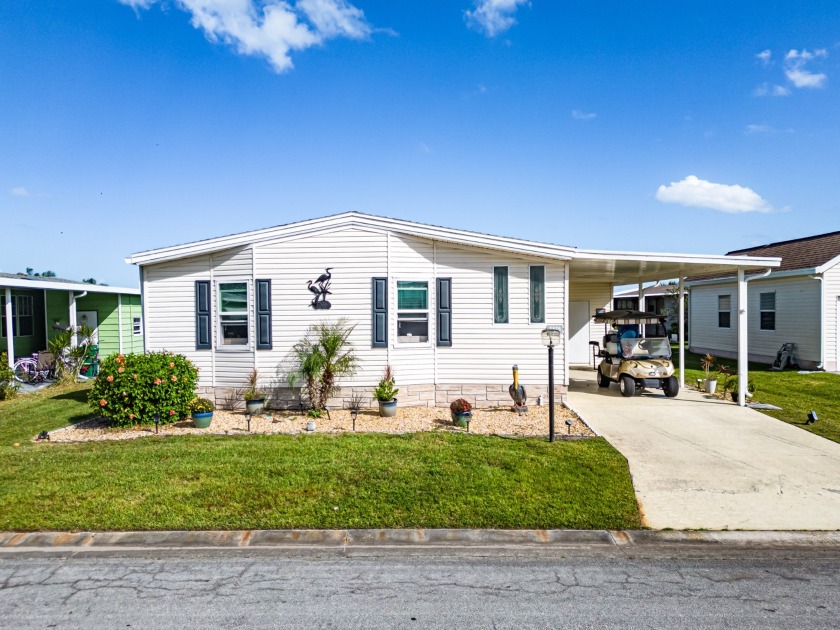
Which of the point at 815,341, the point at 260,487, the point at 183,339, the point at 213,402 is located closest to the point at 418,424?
the point at 260,487

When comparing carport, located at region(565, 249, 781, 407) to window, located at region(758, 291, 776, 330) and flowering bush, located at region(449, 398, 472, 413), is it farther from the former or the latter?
window, located at region(758, 291, 776, 330)

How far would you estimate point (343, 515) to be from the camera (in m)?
5.30

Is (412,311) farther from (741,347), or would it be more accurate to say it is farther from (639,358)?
(741,347)

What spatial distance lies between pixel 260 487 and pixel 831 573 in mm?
5653

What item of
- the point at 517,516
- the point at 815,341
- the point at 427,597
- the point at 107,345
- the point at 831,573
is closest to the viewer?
the point at 427,597

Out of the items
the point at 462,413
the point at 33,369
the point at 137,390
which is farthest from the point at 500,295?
the point at 33,369

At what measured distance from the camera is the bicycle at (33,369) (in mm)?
14539

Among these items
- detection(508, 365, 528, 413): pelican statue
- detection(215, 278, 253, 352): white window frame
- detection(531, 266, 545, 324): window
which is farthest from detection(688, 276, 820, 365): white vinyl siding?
detection(215, 278, 253, 352): white window frame

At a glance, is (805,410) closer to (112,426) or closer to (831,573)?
(831,573)

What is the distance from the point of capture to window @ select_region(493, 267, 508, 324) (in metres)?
10.6

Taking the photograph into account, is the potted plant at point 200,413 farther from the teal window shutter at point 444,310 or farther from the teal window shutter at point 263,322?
the teal window shutter at point 444,310

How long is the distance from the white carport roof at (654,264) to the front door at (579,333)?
2761 mm

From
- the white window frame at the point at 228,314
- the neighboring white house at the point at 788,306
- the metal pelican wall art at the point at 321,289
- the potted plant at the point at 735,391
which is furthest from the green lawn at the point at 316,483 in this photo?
the neighboring white house at the point at 788,306

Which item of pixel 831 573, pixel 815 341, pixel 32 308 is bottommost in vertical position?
pixel 831 573
